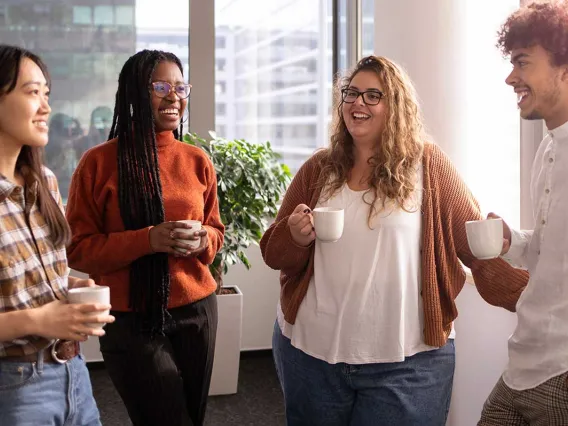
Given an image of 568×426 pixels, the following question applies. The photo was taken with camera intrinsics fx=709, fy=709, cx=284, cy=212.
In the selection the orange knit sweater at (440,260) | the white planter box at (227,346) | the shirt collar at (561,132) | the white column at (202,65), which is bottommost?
the white planter box at (227,346)

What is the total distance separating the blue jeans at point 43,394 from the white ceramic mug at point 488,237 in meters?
0.97

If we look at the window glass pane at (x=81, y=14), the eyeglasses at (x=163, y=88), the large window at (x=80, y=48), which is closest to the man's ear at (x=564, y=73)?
the eyeglasses at (x=163, y=88)

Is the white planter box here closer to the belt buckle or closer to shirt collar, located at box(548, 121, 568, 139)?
the belt buckle

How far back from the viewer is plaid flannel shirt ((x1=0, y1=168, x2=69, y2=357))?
1.46 m

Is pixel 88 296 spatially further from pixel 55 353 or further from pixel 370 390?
pixel 370 390

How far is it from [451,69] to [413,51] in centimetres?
30

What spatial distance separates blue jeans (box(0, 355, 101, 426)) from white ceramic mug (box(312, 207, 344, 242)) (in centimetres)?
67

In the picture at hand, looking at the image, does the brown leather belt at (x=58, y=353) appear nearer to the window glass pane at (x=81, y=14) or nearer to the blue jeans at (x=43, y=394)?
the blue jeans at (x=43, y=394)

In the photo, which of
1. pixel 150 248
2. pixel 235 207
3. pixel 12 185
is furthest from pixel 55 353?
pixel 235 207

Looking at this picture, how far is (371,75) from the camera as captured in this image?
2068 mm

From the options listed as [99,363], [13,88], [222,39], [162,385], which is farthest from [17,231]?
[222,39]

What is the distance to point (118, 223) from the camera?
221 cm

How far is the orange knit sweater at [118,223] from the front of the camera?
213cm

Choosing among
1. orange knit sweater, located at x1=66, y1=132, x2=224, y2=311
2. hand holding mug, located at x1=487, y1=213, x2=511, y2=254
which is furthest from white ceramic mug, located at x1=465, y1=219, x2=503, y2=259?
orange knit sweater, located at x1=66, y1=132, x2=224, y2=311
